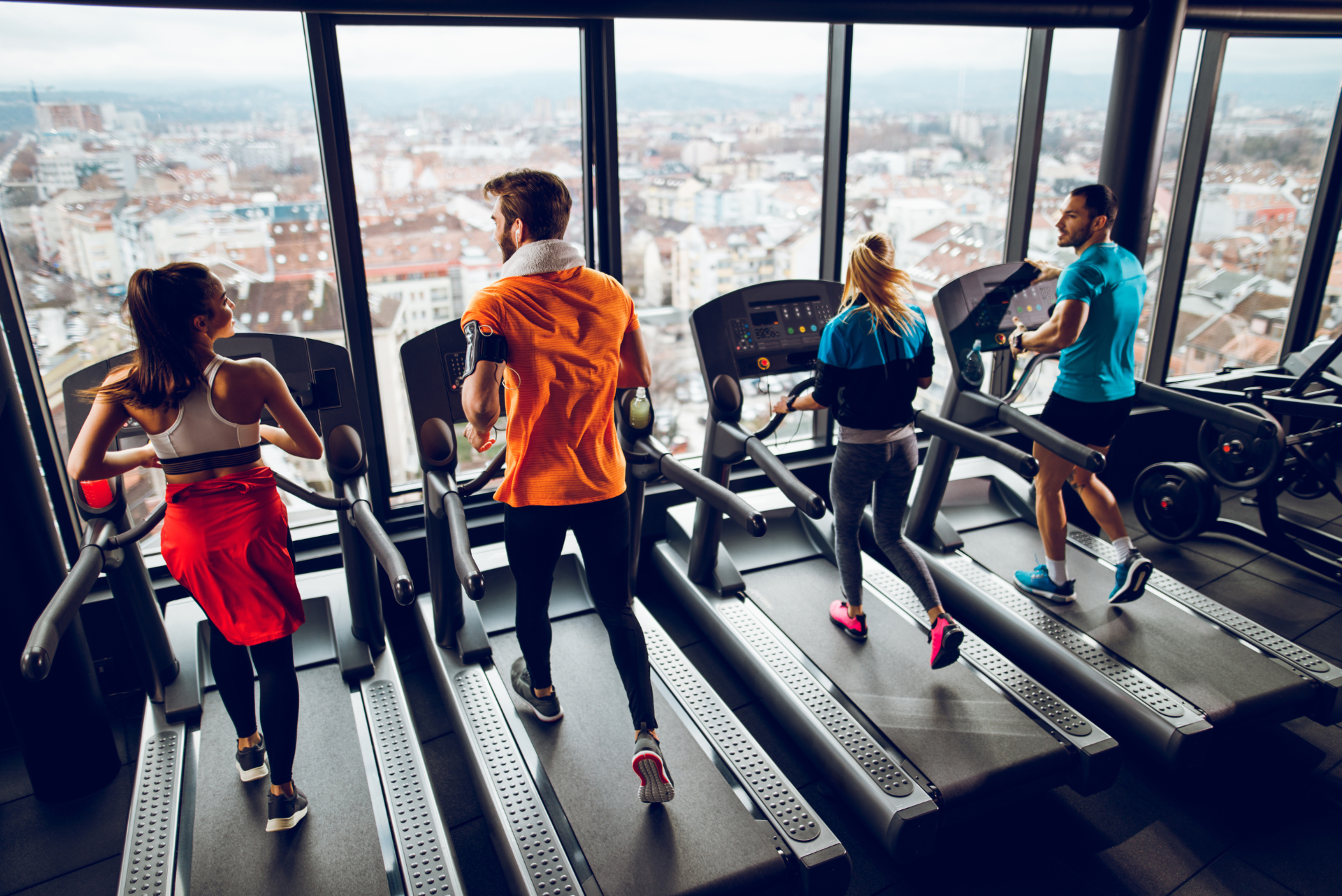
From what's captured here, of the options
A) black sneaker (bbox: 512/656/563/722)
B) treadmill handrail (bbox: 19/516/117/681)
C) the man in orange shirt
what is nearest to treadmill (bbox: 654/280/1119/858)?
the man in orange shirt

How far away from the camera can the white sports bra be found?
185cm

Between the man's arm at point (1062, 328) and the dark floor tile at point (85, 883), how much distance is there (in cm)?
332

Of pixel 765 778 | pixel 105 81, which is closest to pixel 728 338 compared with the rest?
pixel 765 778

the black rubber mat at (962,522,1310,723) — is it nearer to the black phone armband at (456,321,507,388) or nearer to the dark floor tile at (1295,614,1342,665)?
the dark floor tile at (1295,614,1342,665)

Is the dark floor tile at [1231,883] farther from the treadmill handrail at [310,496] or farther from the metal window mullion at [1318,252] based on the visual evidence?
the metal window mullion at [1318,252]

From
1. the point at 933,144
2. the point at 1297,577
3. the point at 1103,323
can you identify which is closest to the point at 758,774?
the point at 1103,323

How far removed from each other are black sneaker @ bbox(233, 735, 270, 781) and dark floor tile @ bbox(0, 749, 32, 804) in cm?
76

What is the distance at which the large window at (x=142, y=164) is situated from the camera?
8.58ft

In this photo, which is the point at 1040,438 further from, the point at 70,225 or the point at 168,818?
the point at 70,225

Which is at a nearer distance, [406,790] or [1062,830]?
[406,790]

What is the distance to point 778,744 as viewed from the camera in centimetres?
278

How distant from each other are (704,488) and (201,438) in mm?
1237

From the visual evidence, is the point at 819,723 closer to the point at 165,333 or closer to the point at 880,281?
the point at 880,281

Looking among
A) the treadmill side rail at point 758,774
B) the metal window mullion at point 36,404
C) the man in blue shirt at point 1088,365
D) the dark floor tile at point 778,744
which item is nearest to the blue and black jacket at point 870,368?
the man in blue shirt at point 1088,365
